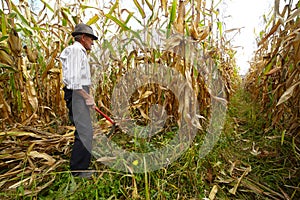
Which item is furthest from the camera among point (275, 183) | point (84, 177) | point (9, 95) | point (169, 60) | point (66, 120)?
point (66, 120)

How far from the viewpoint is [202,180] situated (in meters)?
1.29

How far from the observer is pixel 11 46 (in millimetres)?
1433

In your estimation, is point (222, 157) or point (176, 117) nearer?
point (222, 157)

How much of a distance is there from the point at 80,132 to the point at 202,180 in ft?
2.85

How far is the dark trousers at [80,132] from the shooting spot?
1434 millimetres

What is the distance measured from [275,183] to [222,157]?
37cm

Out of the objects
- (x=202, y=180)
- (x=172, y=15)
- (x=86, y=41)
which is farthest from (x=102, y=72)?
(x=202, y=180)

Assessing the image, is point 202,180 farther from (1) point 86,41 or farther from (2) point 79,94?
(1) point 86,41

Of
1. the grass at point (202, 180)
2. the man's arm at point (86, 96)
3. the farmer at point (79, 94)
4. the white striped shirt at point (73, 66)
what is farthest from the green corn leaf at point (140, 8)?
the grass at point (202, 180)

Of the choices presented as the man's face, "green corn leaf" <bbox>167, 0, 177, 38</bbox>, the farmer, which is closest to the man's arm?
the farmer

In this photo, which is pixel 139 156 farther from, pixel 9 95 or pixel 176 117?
pixel 9 95

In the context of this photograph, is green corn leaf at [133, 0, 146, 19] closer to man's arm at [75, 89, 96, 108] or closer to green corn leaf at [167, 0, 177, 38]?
green corn leaf at [167, 0, 177, 38]

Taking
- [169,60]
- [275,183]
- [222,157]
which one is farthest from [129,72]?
[275,183]

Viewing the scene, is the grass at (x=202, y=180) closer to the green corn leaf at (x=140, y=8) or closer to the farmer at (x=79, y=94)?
the farmer at (x=79, y=94)
